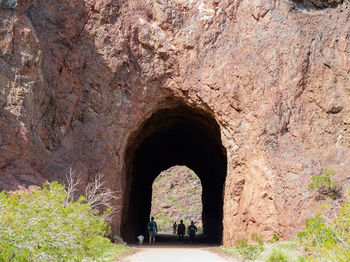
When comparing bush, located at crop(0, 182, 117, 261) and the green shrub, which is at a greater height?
the green shrub

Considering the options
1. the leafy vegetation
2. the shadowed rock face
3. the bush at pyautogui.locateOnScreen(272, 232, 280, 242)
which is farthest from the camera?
the shadowed rock face

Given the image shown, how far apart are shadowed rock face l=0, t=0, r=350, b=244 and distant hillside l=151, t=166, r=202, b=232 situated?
2694cm

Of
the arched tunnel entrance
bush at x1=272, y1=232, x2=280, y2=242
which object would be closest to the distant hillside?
the arched tunnel entrance

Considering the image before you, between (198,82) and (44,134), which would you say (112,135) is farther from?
(198,82)

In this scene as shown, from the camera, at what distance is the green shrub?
12641 millimetres

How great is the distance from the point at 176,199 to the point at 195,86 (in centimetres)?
3347

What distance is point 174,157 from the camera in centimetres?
2802

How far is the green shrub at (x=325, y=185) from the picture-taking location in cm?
1264

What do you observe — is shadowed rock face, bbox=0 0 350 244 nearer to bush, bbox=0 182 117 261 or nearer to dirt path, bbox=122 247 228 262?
dirt path, bbox=122 247 228 262

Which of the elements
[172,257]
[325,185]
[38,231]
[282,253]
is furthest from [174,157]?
[38,231]

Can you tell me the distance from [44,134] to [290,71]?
886 centimetres

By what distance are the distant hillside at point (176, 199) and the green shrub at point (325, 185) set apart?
95.6 ft

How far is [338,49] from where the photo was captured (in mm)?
14797

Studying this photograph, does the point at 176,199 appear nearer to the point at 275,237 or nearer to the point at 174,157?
the point at 174,157
